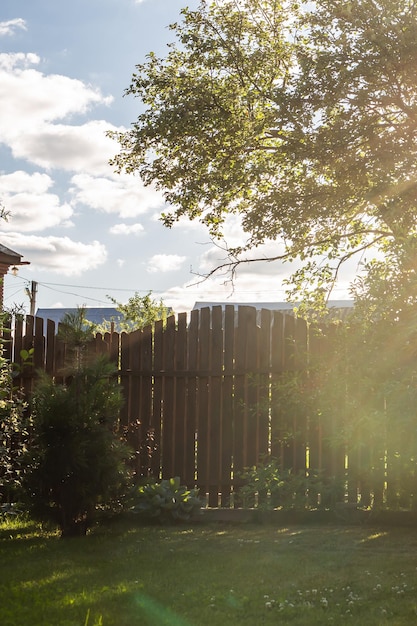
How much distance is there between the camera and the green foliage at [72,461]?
671cm

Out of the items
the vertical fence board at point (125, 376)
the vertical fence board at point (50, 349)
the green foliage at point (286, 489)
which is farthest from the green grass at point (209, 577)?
the vertical fence board at point (50, 349)

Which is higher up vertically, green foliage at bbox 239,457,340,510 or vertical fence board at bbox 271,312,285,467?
vertical fence board at bbox 271,312,285,467

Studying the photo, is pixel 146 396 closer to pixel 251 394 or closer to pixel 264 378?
pixel 251 394

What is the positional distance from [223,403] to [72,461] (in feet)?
7.91

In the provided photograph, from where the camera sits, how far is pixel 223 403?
8.58 m

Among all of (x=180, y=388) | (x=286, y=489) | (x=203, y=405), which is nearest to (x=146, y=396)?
(x=180, y=388)

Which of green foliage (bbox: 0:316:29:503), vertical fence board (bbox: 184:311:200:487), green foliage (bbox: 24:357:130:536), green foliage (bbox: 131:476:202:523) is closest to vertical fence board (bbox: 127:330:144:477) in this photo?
vertical fence board (bbox: 184:311:200:487)

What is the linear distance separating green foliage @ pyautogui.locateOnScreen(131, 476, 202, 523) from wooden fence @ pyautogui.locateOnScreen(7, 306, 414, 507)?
777 mm

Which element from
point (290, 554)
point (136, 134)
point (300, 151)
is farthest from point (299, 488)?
point (136, 134)

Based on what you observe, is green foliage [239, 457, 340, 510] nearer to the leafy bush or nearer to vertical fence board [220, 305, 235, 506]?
vertical fence board [220, 305, 235, 506]

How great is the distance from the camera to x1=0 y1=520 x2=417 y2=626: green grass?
14.5ft

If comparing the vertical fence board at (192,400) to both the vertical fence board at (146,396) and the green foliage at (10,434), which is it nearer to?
the vertical fence board at (146,396)

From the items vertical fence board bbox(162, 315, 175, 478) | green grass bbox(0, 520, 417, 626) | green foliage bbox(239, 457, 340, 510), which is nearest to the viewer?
green grass bbox(0, 520, 417, 626)

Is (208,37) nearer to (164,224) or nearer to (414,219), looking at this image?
(164,224)
